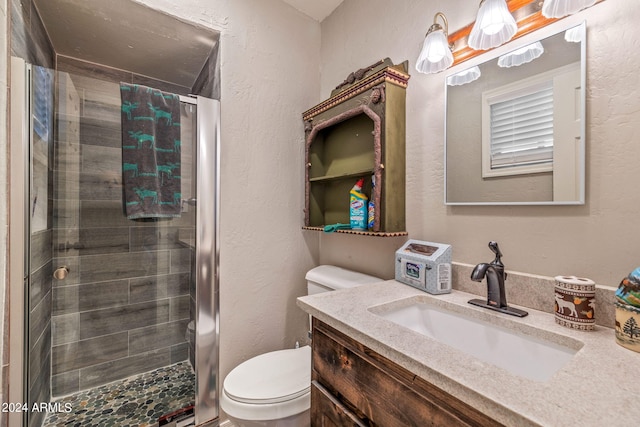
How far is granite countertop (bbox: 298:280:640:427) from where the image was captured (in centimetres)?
40

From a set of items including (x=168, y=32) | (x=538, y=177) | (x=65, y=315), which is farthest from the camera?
(x=65, y=315)

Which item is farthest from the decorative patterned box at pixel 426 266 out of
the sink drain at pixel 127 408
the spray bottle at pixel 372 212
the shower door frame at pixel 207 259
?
the sink drain at pixel 127 408

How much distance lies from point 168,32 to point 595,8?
1803 mm

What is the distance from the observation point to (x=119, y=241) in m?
1.62

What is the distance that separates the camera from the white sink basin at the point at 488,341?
0.68 meters

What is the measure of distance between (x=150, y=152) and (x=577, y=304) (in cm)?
170

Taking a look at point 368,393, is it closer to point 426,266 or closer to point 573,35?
point 426,266

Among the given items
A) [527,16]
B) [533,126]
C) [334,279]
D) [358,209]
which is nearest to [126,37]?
[358,209]

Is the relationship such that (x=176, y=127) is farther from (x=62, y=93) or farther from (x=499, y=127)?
(x=499, y=127)

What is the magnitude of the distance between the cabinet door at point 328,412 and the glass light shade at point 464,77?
119 centimetres

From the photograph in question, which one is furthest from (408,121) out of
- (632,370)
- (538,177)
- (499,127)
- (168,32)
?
(168,32)

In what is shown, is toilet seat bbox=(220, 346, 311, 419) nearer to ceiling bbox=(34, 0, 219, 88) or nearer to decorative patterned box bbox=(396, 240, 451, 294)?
decorative patterned box bbox=(396, 240, 451, 294)

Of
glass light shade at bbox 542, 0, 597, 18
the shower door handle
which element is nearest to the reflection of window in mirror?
glass light shade at bbox 542, 0, 597, 18

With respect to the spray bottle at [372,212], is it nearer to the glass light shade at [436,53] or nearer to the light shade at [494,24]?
the glass light shade at [436,53]
